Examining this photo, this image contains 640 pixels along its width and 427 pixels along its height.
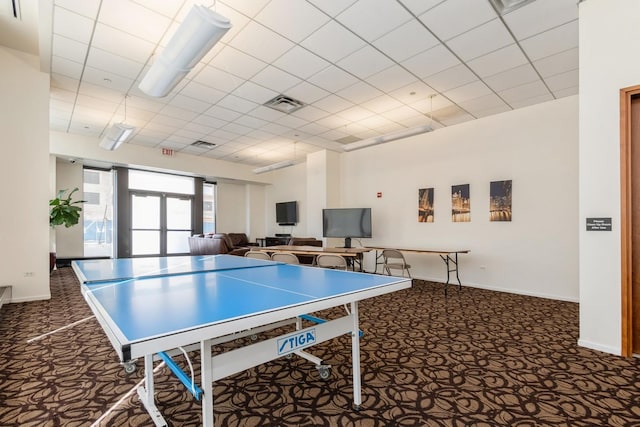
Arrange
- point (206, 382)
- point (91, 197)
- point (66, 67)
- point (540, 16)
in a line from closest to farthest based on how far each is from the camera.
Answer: point (206, 382), point (540, 16), point (66, 67), point (91, 197)

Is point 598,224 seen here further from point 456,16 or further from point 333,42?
point 333,42

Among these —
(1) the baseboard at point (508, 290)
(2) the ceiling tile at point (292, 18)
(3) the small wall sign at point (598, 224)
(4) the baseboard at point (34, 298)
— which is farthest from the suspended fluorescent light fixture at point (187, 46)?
(1) the baseboard at point (508, 290)

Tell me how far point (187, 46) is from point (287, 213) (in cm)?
737

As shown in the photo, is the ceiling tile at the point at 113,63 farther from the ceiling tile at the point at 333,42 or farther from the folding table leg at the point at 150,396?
the folding table leg at the point at 150,396

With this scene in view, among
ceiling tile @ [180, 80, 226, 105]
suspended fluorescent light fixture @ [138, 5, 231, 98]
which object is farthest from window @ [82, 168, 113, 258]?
suspended fluorescent light fixture @ [138, 5, 231, 98]

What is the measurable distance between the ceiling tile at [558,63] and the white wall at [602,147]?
0.91 m

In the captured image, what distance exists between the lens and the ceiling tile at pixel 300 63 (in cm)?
368

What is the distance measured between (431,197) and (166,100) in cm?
533

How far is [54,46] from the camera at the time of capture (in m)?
3.61

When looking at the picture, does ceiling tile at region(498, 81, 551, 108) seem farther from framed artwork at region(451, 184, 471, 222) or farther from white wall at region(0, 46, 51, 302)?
white wall at region(0, 46, 51, 302)

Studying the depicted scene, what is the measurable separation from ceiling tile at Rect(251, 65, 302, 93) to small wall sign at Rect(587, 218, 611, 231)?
149 inches

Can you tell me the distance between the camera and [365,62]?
12.7 feet

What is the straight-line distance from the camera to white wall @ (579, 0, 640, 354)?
106 inches

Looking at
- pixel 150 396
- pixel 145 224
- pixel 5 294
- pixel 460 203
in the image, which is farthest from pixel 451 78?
pixel 145 224
